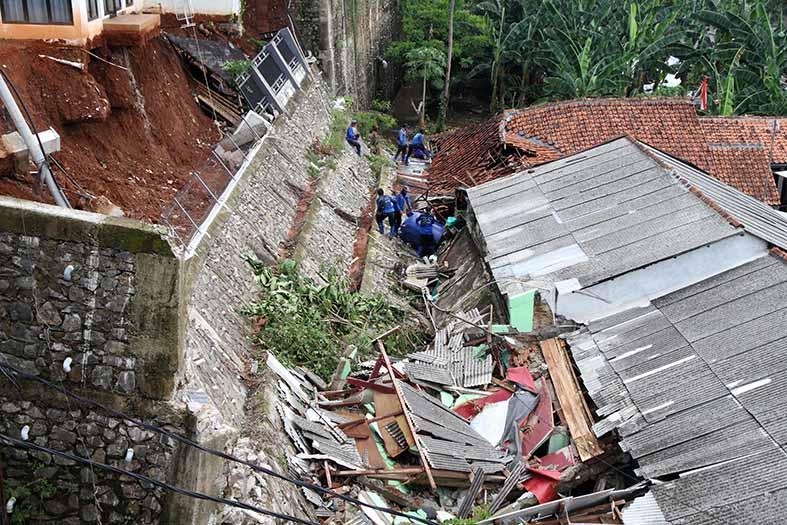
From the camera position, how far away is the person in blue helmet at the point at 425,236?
18.9m

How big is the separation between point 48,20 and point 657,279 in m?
10.5

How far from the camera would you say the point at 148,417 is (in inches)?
328

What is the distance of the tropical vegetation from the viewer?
26609 mm

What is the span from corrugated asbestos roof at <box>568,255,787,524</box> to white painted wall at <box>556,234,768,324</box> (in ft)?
0.72

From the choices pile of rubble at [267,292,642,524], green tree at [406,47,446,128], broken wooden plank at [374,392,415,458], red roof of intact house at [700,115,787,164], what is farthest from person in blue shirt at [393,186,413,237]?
green tree at [406,47,446,128]

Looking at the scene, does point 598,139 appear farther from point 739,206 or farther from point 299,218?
point 299,218

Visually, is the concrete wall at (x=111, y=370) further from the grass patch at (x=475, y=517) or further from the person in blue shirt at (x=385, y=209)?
the person in blue shirt at (x=385, y=209)

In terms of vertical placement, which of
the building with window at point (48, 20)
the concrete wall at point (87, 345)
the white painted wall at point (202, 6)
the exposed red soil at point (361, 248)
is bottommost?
the exposed red soil at point (361, 248)

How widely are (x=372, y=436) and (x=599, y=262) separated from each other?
4888 millimetres

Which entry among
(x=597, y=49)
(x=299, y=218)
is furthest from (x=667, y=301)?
(x=597, y=49)

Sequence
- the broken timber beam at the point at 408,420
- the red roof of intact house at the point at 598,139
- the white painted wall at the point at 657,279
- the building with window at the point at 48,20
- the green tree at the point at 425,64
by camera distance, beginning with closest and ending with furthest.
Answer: the broken timber beam at the point at 408,420
the white painted wall at the point at 657,279
the building with window at the point at 48,20
the red roof of intact house at the point at 598,139
the green tree at the point at 425,64

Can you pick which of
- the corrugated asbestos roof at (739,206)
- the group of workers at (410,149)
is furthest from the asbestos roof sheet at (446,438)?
the group of workers at (410,149)

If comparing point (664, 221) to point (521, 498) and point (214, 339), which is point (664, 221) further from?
point (214, 339)

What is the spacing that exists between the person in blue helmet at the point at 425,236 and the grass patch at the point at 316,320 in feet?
11.3
